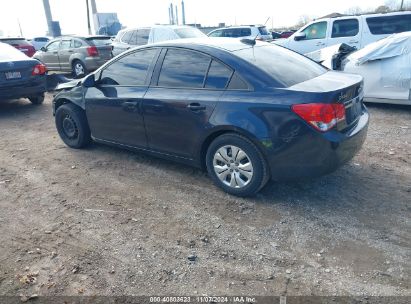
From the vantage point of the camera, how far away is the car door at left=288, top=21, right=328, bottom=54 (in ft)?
37.4

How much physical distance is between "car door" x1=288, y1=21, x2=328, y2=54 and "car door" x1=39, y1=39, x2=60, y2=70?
337 inches

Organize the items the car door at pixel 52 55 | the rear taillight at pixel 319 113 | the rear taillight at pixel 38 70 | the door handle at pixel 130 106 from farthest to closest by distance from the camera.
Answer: the car door at pixel 52 55 < the rear taillight at pixel 38 70 < the door handle at pixel 130 106 < the rear taillight at pixel 319 113

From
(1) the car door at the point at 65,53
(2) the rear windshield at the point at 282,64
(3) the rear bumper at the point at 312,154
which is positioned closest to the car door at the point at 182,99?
(2) the rear windshield at the point at 282,64

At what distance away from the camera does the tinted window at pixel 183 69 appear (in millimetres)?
3830

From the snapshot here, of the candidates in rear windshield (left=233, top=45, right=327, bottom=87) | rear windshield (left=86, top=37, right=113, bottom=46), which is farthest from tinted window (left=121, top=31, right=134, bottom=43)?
rear windshield (left=233, top=45, right=327, bottom=87)

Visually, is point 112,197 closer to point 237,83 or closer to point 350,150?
point 237,83

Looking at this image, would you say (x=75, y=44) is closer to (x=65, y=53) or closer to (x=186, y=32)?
(x=65, y=53)

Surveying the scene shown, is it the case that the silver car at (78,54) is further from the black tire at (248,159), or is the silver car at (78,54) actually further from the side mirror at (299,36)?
the black tire at (248,159)

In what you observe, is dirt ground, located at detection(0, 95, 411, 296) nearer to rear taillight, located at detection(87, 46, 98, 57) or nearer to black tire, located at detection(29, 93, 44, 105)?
black tire, located at detection(29, 93, 44, 105)

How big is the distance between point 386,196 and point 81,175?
11.8ft

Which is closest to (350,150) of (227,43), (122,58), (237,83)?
Answer: (237,83)

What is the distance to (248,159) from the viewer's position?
11.7 ft

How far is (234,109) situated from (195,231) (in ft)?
4.06

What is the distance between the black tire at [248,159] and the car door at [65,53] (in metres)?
10.8
